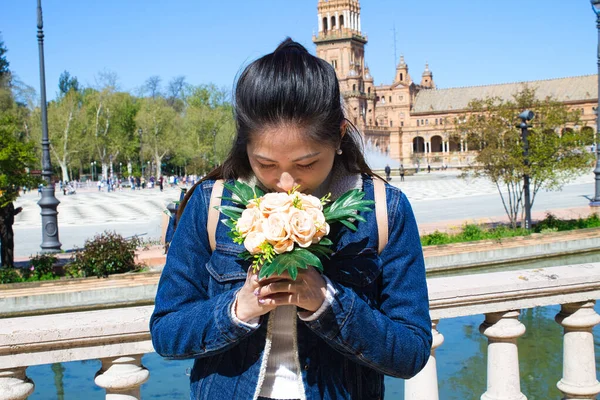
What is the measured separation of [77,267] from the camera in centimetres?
1305

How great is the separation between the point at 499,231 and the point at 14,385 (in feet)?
53.4

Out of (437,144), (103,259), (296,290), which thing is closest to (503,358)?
(296,290)

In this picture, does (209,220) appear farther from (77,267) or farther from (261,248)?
(77,267)

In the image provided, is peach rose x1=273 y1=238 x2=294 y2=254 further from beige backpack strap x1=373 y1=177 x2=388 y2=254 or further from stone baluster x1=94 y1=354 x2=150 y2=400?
stone baluster x1=94 y1=354 x2=150 y2=400

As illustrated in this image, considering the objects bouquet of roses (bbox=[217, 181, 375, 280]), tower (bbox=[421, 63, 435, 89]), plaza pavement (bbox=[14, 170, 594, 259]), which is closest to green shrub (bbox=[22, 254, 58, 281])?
plaza pavement (bbox=[14, 170, 594, 259])

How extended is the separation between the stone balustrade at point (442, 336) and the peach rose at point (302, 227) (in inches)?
46.0

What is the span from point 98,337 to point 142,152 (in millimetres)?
64803

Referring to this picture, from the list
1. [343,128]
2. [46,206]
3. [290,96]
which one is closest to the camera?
[290,96]

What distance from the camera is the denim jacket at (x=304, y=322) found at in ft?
5.66

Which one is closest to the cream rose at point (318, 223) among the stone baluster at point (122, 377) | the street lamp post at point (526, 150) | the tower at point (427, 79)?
the stone baluster at point (122, 377)

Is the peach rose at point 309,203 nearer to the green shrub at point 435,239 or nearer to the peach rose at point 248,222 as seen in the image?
the peach rose at point 248,222

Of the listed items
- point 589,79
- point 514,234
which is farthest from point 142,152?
point 589,79

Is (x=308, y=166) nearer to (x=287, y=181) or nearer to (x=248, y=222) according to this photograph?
(x=287, y=181)

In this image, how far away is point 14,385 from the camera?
242cm
